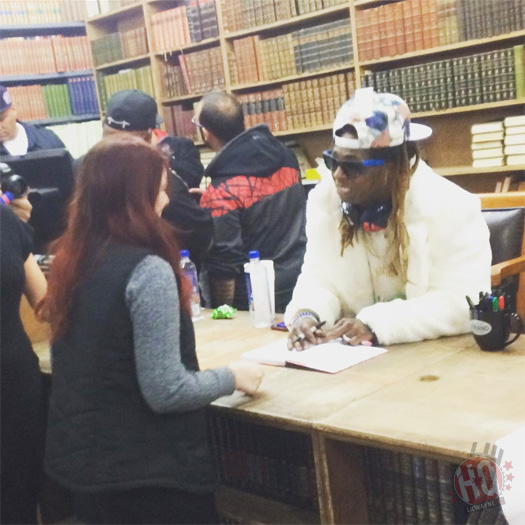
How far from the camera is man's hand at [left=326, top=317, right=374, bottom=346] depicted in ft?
5.90

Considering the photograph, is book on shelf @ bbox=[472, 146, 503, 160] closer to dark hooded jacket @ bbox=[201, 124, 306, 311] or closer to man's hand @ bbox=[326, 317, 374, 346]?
dark hooded jacket @ bbox=[201, 124, 306, 311]

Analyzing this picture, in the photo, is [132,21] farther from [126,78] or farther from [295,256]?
[295,256]

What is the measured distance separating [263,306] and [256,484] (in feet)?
1.70

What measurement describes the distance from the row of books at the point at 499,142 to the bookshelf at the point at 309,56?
62 millimetres

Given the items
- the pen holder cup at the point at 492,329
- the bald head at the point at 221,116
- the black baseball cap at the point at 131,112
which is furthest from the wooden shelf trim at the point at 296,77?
the pen holder cup at the point at 492,329

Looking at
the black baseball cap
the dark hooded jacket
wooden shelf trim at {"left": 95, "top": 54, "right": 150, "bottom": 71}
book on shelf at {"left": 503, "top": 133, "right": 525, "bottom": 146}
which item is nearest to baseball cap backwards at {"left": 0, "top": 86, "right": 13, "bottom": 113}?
the black baseball cap

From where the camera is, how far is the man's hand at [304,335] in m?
1.83

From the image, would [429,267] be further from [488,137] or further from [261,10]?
[261,10]

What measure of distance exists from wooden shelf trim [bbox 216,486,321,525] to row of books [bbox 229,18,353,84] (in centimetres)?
280

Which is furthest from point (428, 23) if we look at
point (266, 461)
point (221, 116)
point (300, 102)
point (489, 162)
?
point (266, 461)

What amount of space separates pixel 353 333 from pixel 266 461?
1.56ft

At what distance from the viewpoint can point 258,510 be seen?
1869 mm

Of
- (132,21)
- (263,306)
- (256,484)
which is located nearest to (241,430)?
(256,484)

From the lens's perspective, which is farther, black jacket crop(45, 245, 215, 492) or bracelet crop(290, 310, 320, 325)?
bracelet crop(290, 310, 320, 325)
